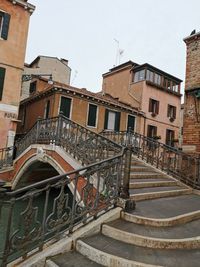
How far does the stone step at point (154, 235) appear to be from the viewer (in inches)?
132

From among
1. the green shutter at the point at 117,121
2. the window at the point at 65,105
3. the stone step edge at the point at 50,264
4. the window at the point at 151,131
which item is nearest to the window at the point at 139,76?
the window at the point at 151,131

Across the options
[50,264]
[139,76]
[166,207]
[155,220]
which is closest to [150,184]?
[166,207]

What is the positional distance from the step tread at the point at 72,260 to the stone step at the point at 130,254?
0.23ft

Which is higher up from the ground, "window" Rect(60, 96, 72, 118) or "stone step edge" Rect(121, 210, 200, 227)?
"window" Rect(60, 96, 72, 118)

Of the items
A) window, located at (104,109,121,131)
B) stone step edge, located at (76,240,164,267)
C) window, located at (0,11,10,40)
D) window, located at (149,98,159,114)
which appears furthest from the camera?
window, located at (149,98,159,114)

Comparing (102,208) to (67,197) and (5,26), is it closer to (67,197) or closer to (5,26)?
(67,197)

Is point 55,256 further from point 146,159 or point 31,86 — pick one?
point 31,86

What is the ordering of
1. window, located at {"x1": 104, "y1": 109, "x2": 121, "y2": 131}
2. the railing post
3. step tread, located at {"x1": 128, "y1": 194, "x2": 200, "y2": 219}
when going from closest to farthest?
step tread, located at {"x1": 128, "y1": 194, "x2": 200, "y2": 219}, the railing post, window, located at {"x1": 104, "y1": 109, "x2": 121, "y2": 131}

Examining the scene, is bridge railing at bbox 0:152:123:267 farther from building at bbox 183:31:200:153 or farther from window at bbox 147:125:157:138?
window at bbox 147:125:157:138

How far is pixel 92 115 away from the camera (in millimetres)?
16328

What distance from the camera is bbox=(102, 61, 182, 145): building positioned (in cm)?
1975

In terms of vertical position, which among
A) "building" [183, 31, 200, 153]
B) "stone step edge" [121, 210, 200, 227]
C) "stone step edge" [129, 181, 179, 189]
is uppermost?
"building" [183, 31, 200, 153]

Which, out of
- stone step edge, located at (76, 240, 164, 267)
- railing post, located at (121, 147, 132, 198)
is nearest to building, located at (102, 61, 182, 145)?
railing post, located at (121, 147, 132, 198)

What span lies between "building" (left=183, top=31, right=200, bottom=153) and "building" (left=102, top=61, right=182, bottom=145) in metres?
11.0
